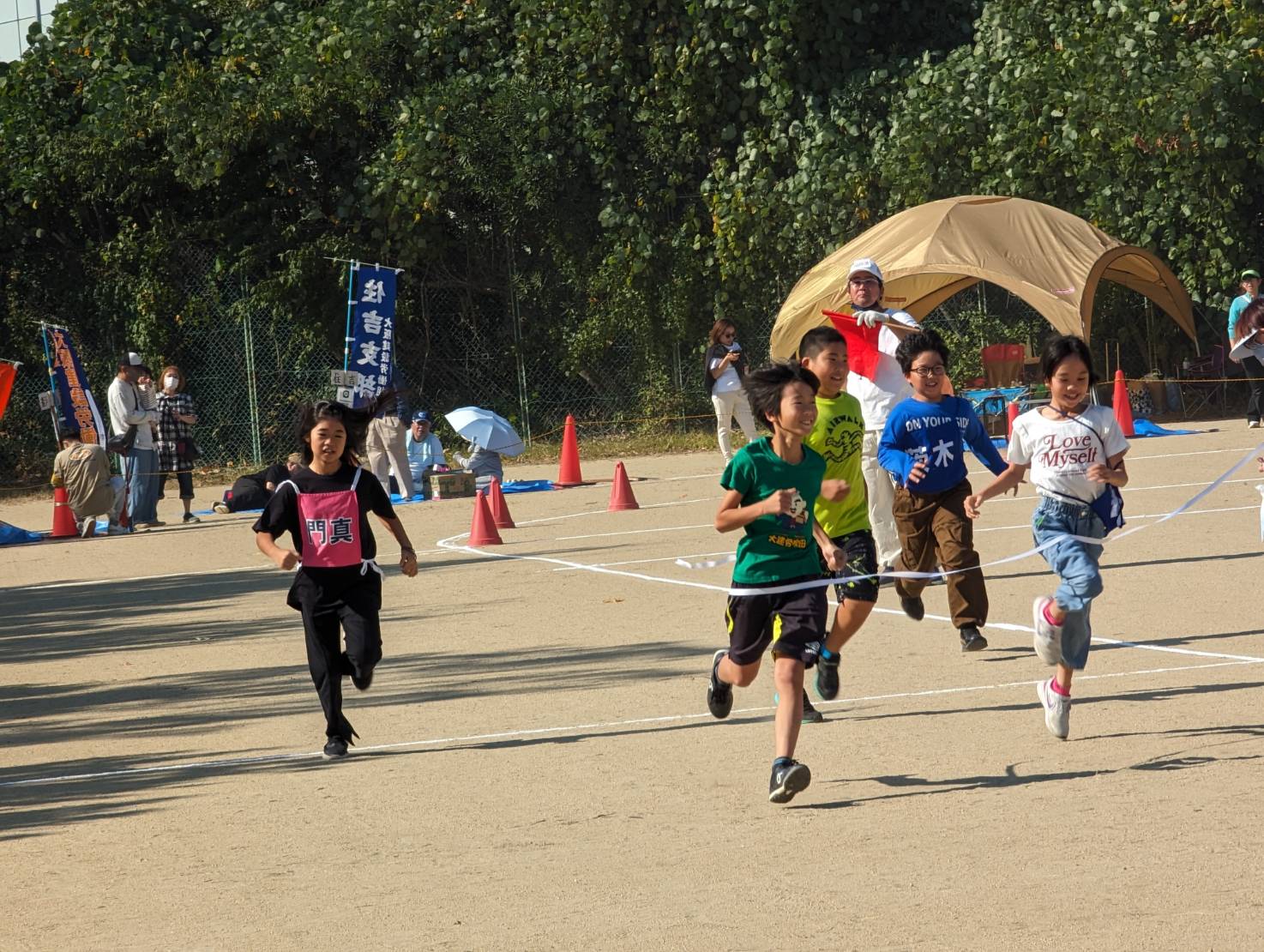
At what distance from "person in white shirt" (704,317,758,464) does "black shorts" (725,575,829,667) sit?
1251 centimetres

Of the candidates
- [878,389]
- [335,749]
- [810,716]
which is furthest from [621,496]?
[335,749]

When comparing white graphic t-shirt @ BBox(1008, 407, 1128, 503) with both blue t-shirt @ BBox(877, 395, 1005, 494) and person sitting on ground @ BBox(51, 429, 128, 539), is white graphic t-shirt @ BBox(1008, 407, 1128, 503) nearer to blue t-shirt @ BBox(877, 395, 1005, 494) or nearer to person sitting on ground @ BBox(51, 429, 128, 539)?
blue t-shirt @ BBox(877, 395, 1005, 494)

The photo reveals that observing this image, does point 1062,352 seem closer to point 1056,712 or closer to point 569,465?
point 1056,712

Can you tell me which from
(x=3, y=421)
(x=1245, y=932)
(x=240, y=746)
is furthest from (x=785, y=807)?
(x=3, y=421)

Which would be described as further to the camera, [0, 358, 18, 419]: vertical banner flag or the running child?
[0, 358, 18, 419]: vertical banner flag

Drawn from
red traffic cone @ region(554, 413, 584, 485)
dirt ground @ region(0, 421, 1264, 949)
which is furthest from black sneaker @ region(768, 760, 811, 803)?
red traffic cone @ region(554, 413, 584, 485)

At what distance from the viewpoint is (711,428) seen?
28.3 m

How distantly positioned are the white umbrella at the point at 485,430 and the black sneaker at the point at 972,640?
40.7 feet

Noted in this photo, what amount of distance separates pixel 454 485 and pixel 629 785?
48.1ft

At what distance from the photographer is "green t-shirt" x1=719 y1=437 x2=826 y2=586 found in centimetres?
672

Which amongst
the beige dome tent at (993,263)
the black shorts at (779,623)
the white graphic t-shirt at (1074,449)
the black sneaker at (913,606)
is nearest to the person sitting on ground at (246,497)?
the beige dome tent at (993,263)

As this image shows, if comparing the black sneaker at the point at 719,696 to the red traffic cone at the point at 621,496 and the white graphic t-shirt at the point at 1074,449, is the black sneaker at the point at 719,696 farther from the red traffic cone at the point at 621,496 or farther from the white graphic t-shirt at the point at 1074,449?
the red traffic cone at the point at 621,496

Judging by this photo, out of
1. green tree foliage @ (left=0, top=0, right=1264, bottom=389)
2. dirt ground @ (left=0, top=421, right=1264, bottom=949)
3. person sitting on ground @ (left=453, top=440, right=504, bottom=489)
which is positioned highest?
green tree foliage @ (left=0, top=0, right=1264, bottom=389)

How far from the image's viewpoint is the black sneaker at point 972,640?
9203 millimetres
